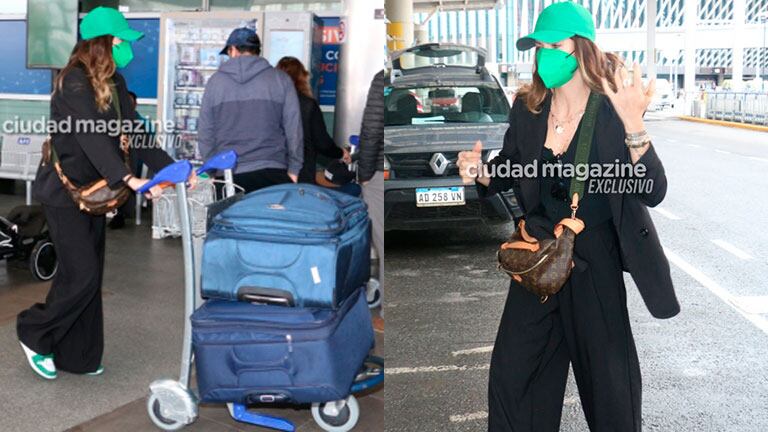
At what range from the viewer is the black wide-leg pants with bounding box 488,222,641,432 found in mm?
1832

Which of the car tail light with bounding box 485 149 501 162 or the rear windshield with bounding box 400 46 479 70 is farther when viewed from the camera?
the car tail light with bounding box 485 149 501 162

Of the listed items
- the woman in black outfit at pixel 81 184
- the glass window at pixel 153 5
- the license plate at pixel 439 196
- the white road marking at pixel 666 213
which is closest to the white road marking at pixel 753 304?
the white road marking at pixel 666 213

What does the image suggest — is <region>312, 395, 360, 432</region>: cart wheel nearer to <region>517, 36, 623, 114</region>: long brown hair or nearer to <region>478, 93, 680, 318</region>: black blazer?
<region>478, 93, 680, 318</region>: black blazer

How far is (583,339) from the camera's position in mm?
1878

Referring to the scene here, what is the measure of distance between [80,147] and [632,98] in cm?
226

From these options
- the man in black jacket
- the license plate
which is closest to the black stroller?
the man in black jacket

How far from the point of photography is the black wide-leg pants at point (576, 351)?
1.83m

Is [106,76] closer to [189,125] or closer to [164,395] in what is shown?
[164,395]

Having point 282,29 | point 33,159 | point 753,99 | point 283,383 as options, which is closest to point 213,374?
point 283,383

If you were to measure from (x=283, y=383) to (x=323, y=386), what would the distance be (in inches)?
5.0

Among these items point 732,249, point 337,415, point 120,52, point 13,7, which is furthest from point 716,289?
point 13,7

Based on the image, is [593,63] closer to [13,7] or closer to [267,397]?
[267,397]

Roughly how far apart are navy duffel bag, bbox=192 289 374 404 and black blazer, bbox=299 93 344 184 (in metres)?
2.10

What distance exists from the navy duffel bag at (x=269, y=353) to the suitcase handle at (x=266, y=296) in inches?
1.5
